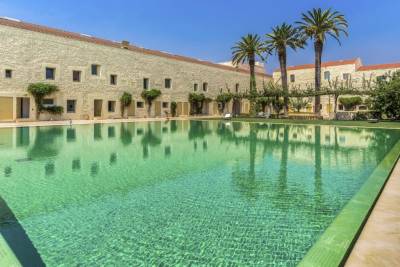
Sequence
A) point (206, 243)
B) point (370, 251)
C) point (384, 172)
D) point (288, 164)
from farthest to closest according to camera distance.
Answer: point (288, 164) → point (384, 172) → point (206, 243) → point (370, 251)

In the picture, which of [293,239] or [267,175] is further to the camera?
[267,175]

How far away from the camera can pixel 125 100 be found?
3312cm

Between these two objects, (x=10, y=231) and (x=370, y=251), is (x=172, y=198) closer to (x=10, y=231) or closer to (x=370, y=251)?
(x=10, y=231)

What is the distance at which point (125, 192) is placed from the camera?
608cm

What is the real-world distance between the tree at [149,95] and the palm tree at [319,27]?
55.9 ft

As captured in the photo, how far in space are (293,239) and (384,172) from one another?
402 centimetres

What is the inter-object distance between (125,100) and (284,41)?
18.0 meters

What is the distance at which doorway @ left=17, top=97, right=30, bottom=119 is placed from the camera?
87.1 feet

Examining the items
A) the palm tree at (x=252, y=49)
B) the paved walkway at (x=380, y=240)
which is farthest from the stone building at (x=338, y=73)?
the paved walkway at (x=380, y=240)

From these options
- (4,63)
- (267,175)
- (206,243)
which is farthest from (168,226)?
(4,63)

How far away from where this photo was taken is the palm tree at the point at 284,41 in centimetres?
3412

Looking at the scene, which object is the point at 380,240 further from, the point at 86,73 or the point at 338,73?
the point at 338,73

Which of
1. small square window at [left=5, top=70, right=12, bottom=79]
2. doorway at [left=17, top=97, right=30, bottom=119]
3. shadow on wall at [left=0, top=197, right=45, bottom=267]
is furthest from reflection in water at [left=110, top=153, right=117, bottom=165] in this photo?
doorway at [left=17, top=97, right=30, bottom=119]

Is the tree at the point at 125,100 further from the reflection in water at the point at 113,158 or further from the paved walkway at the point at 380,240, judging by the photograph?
the paved walkway at the point at 380,240
